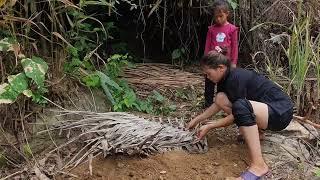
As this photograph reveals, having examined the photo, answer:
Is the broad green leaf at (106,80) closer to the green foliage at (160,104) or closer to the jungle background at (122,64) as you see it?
the jungle background at (122,64)

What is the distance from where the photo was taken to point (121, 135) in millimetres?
3346

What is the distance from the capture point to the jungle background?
3.33m

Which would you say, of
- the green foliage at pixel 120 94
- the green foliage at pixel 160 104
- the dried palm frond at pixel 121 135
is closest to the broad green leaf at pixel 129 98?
the green foliage at pixel 120 94

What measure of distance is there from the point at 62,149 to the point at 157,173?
69 cm

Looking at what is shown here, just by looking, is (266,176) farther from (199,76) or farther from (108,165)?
(199,76)

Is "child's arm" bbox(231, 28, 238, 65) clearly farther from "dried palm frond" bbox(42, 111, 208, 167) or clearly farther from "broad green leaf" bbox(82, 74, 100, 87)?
"broad green leaf" bbox(82, 74, 100, 87)

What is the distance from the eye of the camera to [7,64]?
3416mm

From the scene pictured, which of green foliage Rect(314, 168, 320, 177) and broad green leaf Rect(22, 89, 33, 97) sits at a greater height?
broad green leaf Rect(22, 89, 33, 97)

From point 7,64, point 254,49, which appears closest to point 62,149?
point 7,64

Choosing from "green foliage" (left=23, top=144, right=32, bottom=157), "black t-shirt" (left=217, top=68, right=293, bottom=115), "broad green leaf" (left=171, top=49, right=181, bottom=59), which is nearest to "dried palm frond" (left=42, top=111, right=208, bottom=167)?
"green foliage" (left=23, top=144, right=32, bottom=157)

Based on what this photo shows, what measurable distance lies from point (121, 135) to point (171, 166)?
0.38 metres

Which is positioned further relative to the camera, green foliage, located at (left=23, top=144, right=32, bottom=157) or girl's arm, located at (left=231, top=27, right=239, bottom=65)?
girl's arm, located at (left=231, top=27, right=239, bottom=65)

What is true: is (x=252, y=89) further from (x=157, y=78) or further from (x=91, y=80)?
(x=157, y=78)

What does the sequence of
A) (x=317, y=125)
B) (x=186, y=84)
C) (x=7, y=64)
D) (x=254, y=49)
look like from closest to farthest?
(x=7, y=64), (x=317, y=125), (x=186, y=84), (x=254, y=49)
